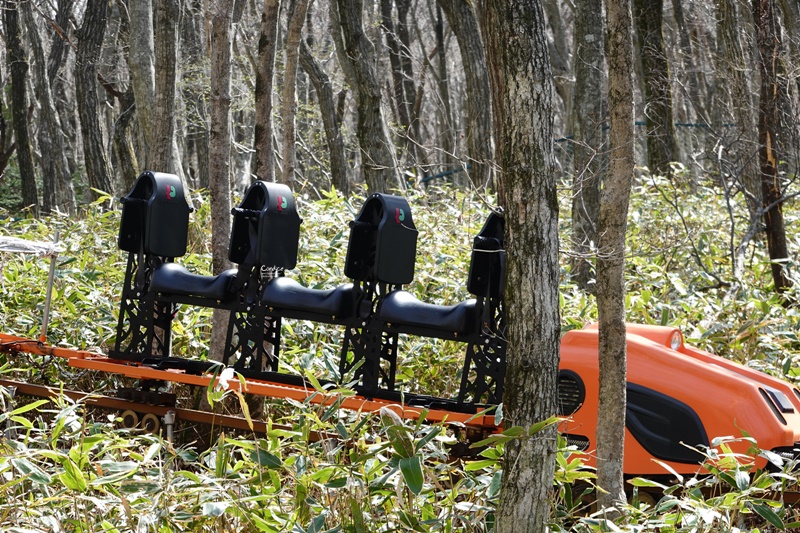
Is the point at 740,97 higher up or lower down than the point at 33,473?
higher up

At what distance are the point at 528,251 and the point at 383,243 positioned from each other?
231cm

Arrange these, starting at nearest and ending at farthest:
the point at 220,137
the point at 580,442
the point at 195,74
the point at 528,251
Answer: the point at 528,251 < the point at 580,442 < the point at 220,137 < the point at 195,74

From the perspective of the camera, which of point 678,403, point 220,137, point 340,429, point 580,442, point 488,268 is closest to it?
point 340,429

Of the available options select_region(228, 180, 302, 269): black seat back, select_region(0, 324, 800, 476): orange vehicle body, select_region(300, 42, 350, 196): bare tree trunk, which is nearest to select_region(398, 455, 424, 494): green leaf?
select_region(0, 324, 800, 476): orange vehicle body

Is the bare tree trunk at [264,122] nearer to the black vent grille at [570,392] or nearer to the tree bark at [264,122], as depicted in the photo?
the tree bark at [264,122]

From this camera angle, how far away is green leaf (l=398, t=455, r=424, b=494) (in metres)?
3.64

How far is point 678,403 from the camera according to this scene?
5.25 metres

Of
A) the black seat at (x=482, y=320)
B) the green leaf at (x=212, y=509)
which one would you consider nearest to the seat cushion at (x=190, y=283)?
the black seat at (x=482, y=320)

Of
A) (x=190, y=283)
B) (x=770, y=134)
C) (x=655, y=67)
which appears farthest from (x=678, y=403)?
(x=655, y=67)

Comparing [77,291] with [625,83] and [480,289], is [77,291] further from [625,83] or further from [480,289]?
[625,83]

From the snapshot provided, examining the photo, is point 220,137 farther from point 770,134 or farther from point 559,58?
point 559,58

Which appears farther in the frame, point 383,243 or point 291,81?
point 291,81

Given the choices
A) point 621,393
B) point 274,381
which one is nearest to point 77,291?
point 274,381

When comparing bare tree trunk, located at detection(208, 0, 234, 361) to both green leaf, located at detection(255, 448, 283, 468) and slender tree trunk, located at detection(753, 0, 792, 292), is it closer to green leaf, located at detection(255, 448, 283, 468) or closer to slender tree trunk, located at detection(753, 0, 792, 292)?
green leaf, located at detection(255, 448, 283, 468)
